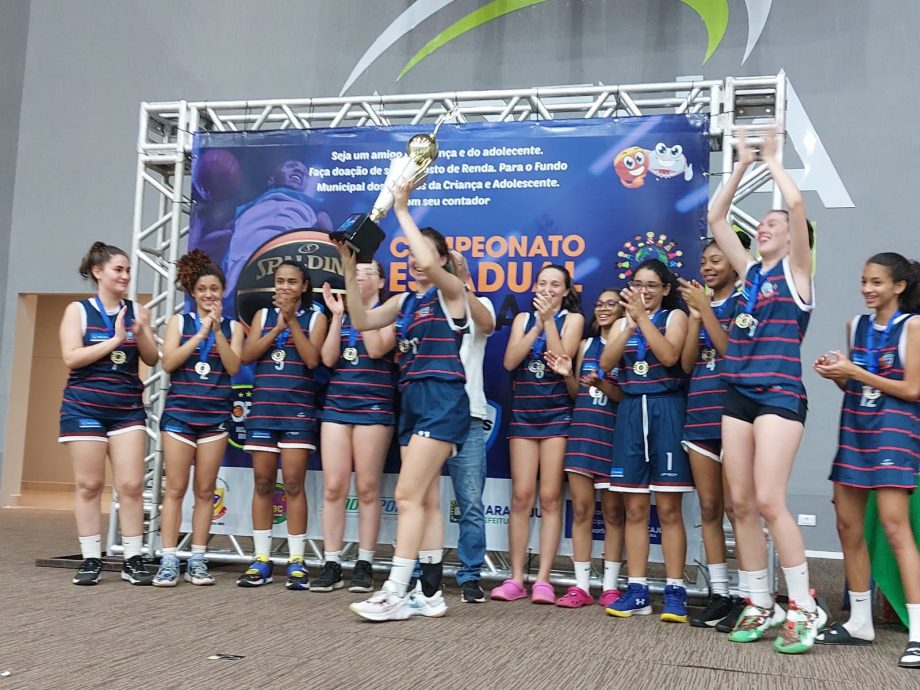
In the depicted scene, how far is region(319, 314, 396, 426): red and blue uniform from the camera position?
4.33 m

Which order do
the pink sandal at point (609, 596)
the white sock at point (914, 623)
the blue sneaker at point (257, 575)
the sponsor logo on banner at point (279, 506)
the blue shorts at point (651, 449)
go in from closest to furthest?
the white sock at point (914, 623) → the blue shorts at point (651, 449) → the pink sandal at point (609, 596) → the blue sneaker at point (257, 575) → the sponsor logo on banner at point (279, 506)

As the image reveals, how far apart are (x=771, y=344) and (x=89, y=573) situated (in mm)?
3243

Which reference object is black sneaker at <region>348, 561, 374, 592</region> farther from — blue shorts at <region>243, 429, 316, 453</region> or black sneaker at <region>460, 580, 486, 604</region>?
blue shorts at <region>243, 429, 316, 453</region>

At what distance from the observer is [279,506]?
192 inches

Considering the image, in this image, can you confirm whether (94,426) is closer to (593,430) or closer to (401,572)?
(401,572)

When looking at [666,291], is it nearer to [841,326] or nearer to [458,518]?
[458,518]

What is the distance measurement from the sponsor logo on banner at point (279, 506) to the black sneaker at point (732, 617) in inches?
93.7

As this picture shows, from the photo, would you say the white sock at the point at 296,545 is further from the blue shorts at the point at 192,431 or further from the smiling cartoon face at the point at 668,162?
the smiling cartoon face at the point at 668,162

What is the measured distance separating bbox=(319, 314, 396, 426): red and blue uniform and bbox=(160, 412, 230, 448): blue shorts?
516 mm

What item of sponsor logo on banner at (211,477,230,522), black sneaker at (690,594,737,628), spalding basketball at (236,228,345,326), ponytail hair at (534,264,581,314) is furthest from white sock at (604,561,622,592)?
sponsor logo on banner at (211,477,230,522)

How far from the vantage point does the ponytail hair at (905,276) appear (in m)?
3.33

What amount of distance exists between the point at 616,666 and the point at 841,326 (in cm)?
500

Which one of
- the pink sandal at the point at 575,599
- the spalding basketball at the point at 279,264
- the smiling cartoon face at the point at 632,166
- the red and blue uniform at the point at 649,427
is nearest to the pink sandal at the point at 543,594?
the pink sandal at the point at 575,599

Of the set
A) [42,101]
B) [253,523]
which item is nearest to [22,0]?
[42,101]
